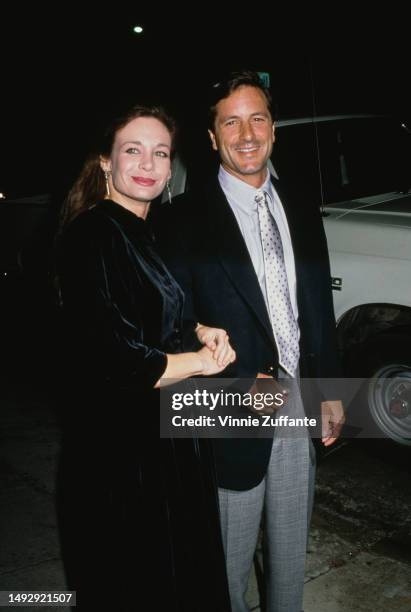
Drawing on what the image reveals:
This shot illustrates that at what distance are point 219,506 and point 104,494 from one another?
1.41ft

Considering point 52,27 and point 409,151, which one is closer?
point 409,151

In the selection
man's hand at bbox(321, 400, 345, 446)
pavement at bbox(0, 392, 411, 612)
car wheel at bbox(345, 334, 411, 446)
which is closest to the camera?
man's hand at bbox(321, 400, 345, 446)

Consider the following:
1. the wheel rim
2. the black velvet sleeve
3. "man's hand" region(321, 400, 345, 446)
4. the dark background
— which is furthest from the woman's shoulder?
the wheel rim

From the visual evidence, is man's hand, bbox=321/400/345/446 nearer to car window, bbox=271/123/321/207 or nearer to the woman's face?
the woman's face

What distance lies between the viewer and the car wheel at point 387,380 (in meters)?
3.47

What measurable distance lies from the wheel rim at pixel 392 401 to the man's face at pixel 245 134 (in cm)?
206

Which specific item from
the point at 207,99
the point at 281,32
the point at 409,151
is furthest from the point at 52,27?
the point at 207,99

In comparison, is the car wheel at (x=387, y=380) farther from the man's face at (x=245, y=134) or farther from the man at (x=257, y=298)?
the man's face at (x=245, y=134)

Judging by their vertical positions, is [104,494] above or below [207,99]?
below

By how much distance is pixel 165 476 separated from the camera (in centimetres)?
166

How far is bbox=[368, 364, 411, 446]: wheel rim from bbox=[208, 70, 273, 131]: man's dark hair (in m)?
2.17

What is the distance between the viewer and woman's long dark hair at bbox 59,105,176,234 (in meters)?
1.77

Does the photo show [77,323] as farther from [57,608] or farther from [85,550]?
[57,608]

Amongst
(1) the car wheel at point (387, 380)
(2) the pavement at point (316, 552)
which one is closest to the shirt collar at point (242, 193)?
(2) the pavement at point (316, 552)
